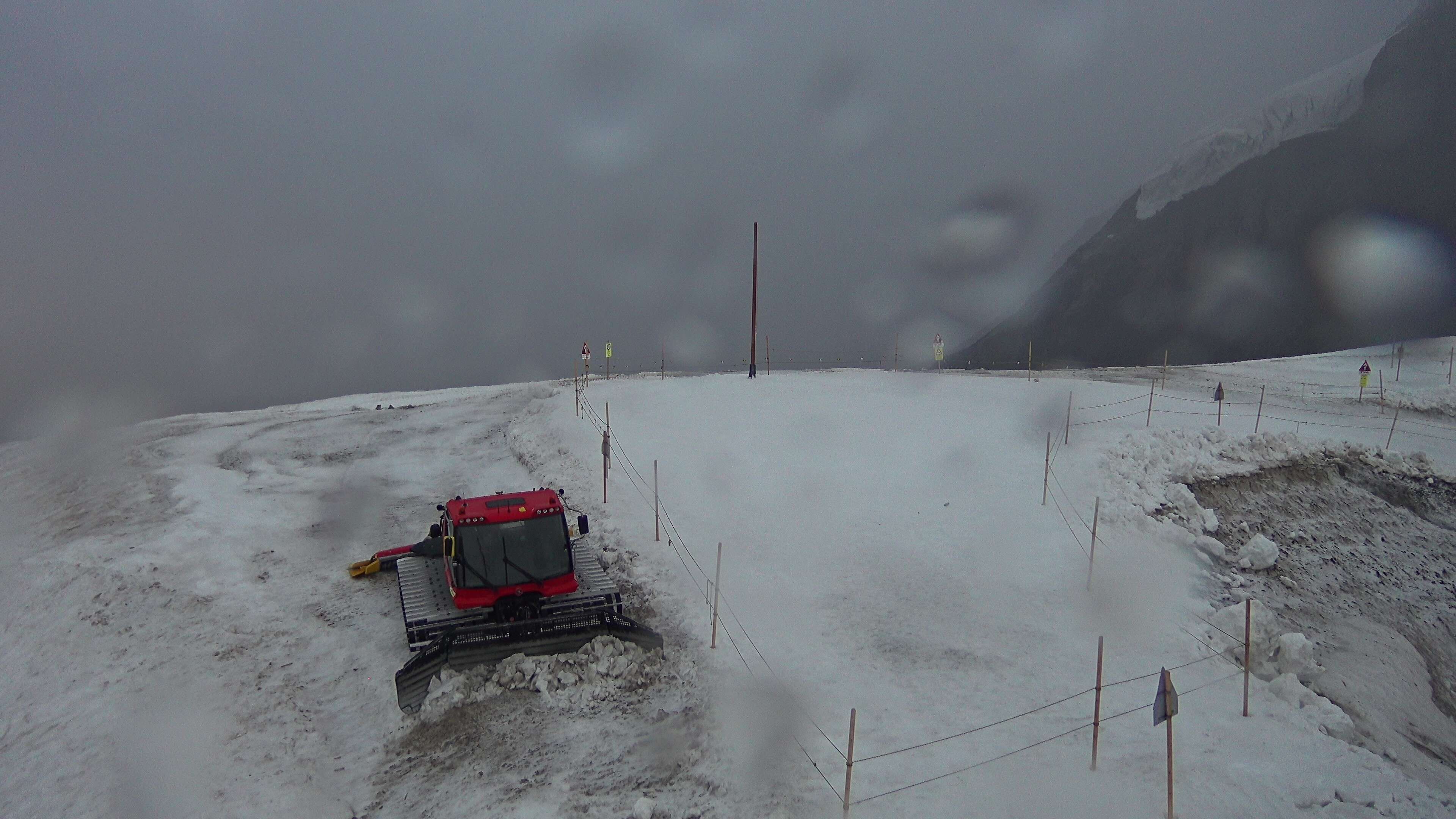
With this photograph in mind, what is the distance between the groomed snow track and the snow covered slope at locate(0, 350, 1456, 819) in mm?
297

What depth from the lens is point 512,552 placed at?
418 inches

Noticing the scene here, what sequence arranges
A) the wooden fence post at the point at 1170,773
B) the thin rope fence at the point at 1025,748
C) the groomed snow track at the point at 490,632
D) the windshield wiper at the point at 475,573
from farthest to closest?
the windshield wiper at the point at 475,573
the groomed snow track at the point at 490,632
the thin rope fence at the point at 1025,748
the wooden fence post at the point at 1170,773

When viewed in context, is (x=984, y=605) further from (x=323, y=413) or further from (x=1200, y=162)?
(x=1200, y=162)

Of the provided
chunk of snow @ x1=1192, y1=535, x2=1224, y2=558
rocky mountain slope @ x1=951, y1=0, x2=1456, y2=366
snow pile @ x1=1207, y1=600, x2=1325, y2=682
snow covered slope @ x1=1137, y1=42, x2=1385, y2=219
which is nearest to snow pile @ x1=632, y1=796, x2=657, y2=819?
snow pile @ x1=1207, y1=600, x2=1325, y2=682

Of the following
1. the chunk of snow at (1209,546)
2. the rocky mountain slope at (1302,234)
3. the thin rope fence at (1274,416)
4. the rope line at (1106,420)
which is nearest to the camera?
the chunk of snow at (1209,546)

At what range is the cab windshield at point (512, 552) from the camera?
10.4 metres

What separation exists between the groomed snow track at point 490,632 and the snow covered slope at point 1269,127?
87.4 m

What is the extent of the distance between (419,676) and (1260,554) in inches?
554

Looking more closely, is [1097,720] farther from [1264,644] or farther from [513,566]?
[513,566]

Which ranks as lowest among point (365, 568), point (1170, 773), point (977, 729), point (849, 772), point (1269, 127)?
point (977, 729)

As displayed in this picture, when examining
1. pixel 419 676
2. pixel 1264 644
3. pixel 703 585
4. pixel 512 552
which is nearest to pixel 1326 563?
pixel 1264 644

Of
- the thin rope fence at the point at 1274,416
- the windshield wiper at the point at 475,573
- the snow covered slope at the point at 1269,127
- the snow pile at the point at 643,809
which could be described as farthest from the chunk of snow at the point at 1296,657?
the snow covered slope at the point at 1269,127

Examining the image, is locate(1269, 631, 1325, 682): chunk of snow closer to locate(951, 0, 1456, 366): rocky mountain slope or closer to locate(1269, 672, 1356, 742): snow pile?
locate(1269, 672, 1356, 742): snow pile

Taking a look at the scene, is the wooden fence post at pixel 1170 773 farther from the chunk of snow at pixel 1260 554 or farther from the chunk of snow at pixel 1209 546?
the chunk of snow at pixel 1260 554
